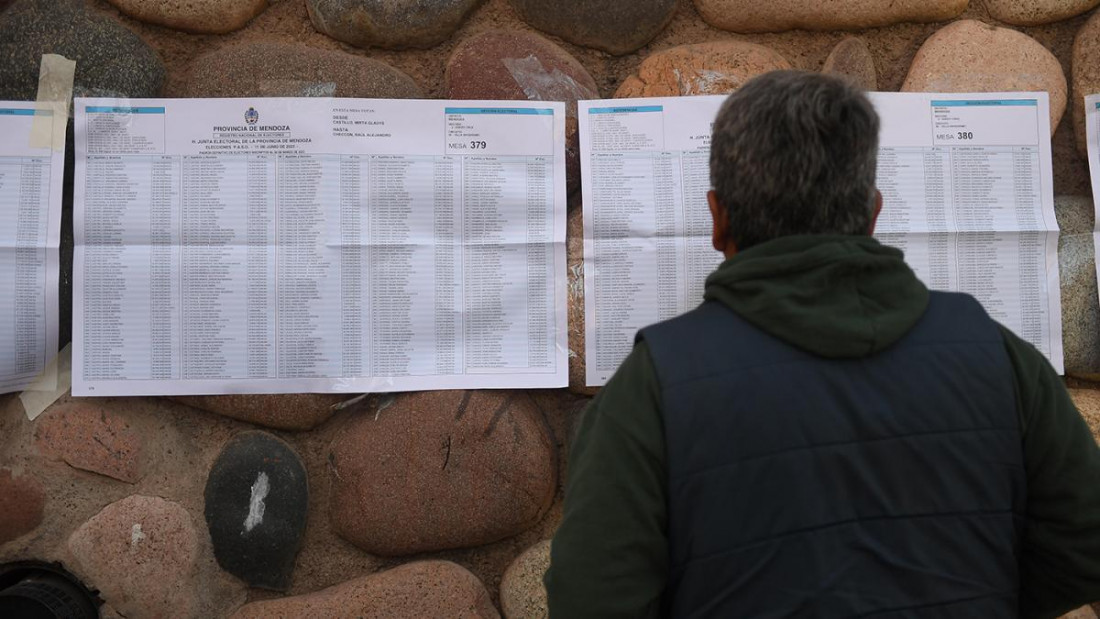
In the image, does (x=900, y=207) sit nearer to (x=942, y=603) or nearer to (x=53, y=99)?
(x=942, y=603)

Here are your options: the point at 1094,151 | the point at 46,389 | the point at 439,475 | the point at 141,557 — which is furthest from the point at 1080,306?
the point at 46,389

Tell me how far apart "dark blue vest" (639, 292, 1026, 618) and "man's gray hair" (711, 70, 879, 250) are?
0.14 metres

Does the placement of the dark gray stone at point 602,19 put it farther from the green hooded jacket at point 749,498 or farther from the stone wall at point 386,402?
the green hooded jacket at point 749,498

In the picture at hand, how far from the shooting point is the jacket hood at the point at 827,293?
0.93 meters

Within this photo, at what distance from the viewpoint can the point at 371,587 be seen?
5.04ft

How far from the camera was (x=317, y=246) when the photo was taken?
1.61 meters

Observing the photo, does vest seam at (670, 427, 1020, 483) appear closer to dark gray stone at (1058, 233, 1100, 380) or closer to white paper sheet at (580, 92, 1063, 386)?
white paper sheet at (580, 92, 1063, 386)

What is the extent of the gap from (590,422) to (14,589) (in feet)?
3.71

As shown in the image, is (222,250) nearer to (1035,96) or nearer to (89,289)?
(89,289)

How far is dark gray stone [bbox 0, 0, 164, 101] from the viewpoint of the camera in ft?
5.32

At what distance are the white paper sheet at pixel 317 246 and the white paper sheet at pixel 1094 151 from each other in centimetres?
104

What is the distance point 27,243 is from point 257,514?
670mm

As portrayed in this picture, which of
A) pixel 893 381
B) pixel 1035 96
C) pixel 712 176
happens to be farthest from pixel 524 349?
pixel 1035 96

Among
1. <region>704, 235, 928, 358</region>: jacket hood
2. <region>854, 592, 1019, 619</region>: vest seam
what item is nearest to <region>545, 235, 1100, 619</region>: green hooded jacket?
<region>704, 235, 928, 358</region>: jacket hood
